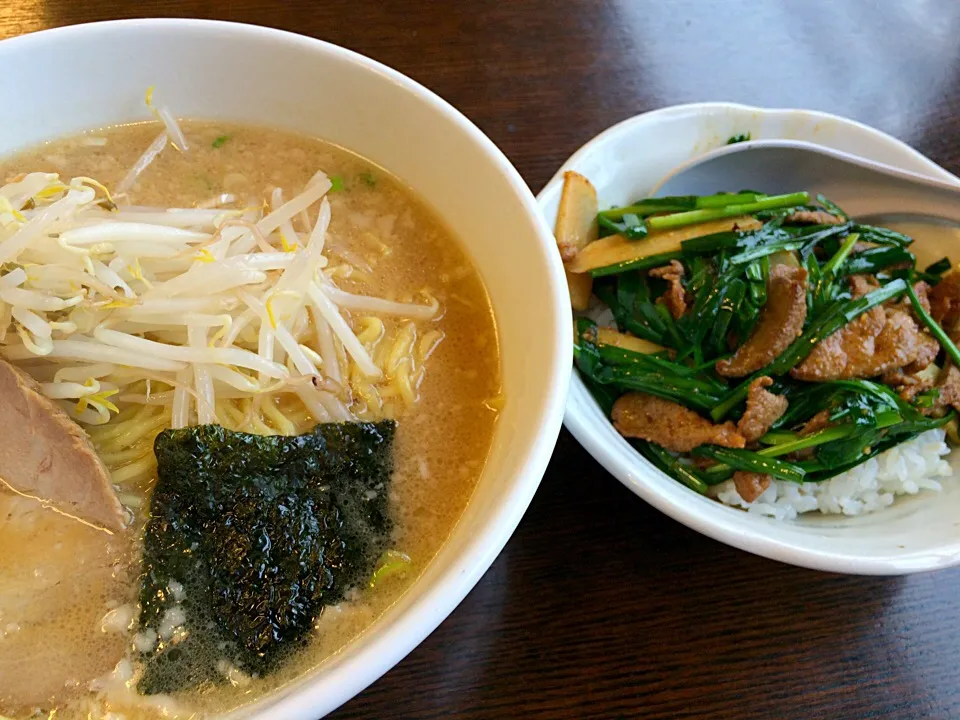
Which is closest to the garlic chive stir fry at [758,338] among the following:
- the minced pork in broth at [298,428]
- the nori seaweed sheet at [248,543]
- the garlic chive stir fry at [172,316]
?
the minced pork in broth at [298,428]

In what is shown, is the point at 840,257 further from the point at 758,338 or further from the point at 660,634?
the point at 660,634

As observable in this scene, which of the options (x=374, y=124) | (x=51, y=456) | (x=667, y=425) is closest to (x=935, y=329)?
Result: (x=667, y=425)

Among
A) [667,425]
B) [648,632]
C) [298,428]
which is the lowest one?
[648,632]

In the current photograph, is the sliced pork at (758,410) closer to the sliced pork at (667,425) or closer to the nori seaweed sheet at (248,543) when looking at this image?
the sliced pork at (667,425)

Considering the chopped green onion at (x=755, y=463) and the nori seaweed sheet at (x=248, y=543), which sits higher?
the nori seaweed sheet at (x=248, y=543)

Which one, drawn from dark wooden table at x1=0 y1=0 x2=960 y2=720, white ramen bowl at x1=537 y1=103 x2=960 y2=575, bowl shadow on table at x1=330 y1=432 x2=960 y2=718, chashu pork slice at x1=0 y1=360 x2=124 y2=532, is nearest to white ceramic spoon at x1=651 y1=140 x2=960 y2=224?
white ramen bowl at x1=537 y1=103 x2=960 y2=575

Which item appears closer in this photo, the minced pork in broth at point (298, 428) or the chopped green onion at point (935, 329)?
the minced pork in broth at point (298, 428)

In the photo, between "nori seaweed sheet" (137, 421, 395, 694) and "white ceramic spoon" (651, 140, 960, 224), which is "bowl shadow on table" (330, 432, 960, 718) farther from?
"white ceramic spoon" (651, 140, 960, 224)
